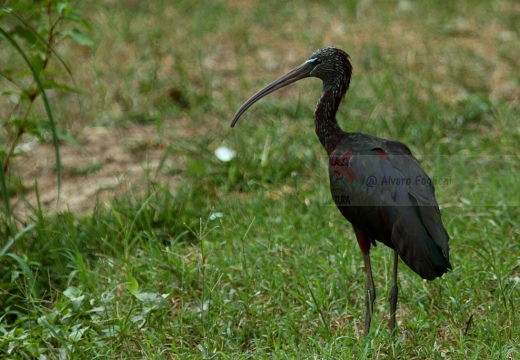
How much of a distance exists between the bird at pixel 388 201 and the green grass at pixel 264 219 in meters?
0.37

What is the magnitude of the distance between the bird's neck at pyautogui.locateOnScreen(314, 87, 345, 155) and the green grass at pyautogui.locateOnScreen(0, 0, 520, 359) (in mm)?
643

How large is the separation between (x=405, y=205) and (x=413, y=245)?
0.19 m

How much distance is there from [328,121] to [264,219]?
1038 mm

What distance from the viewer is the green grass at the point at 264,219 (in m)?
3.71

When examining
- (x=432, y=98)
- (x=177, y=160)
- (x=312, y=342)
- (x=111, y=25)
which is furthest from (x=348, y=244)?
(x=111, y=25)

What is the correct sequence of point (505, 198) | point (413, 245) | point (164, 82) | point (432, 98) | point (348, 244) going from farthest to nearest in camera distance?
point (164, 82), point (432, 98), point (505, 198), point (348, 244), point (413, 245)

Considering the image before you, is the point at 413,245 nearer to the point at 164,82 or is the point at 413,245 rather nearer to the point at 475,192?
the point at 475,192

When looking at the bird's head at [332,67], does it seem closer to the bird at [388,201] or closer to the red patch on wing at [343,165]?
the bird at [388,201]

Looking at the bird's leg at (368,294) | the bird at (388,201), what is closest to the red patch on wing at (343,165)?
the bird at (388,201)

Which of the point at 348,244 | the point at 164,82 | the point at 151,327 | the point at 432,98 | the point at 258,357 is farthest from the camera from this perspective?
the point at 164,82

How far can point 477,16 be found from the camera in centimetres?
802

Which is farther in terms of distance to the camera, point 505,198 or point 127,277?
point 505,198

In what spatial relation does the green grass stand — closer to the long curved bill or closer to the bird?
the bird

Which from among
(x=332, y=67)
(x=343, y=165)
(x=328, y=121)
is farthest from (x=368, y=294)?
(x=332, y=67)
